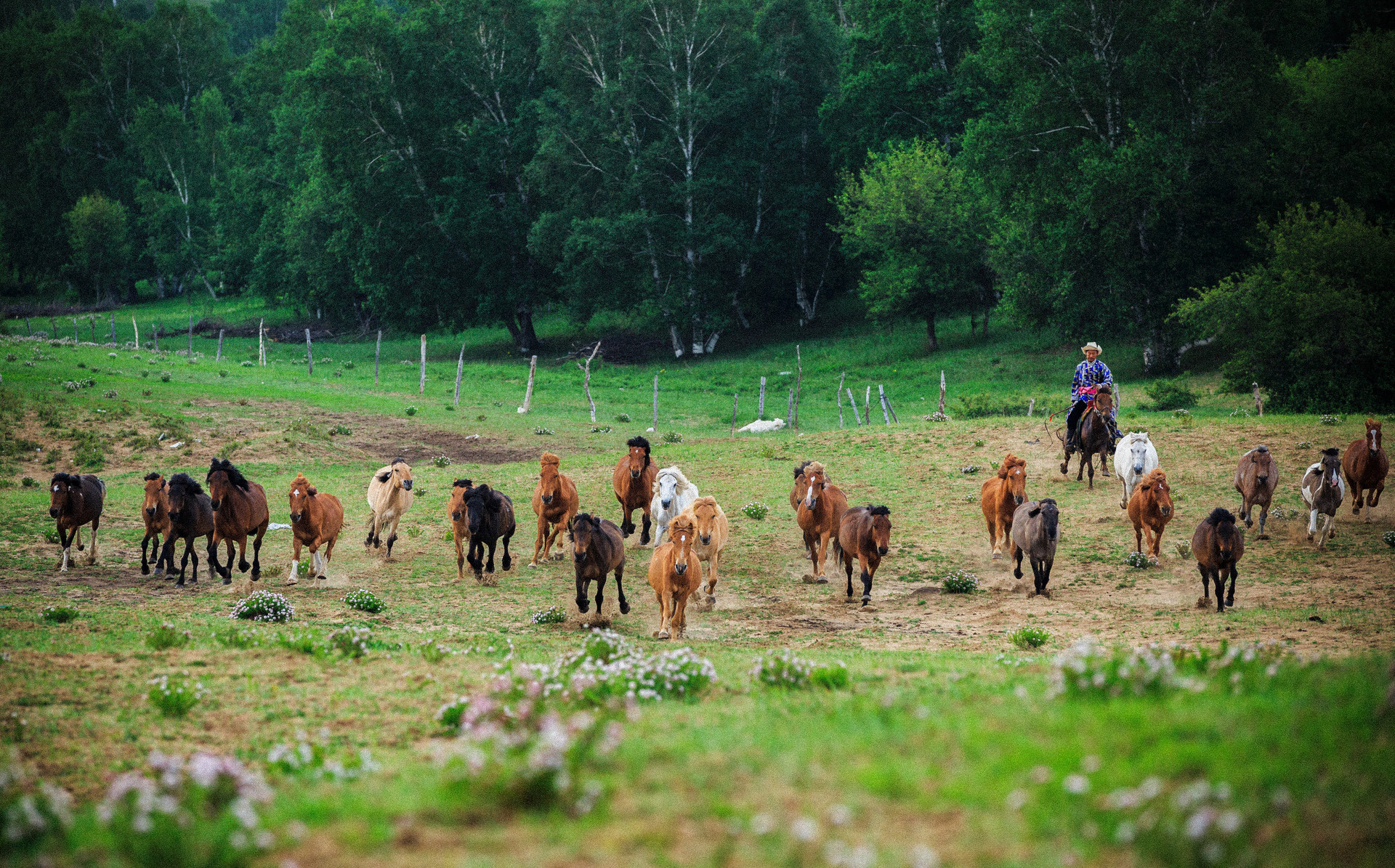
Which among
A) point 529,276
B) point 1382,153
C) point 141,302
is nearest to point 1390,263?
point 1382,153

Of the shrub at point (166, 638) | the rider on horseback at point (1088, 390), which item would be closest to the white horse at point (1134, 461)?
the rider on horseback at point (1088, 390)

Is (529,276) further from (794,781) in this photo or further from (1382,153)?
(794,781)

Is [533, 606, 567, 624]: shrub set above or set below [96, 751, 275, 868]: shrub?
below

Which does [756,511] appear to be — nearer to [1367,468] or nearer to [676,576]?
[676,576]

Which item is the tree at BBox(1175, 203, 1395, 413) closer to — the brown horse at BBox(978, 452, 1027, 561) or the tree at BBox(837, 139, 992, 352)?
the tree at BBox(837, 139, 992, 352)

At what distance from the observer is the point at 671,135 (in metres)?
55.7

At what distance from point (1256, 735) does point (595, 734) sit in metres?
3.83

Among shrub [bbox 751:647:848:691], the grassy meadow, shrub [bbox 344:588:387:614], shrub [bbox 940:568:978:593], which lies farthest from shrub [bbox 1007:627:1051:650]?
shrub [bbox 344:588:387:614]

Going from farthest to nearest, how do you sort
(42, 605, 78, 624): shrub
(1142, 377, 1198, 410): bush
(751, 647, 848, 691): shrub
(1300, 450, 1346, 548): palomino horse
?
(1142, 377, 1198, 410): bush → (1300, 450, 1346, 548): palomino horse → (42, 605, 78, 624): shrub → (751, 647, 848, 691): shrub

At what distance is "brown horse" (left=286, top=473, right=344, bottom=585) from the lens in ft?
55.6

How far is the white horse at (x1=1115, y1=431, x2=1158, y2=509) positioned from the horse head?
9.91 m

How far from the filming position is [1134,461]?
2103 cm

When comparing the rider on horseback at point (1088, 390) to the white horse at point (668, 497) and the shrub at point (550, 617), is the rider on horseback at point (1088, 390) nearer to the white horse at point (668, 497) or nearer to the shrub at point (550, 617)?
the white horse at point (668, 497)

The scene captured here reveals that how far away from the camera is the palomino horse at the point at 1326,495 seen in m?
18.3
